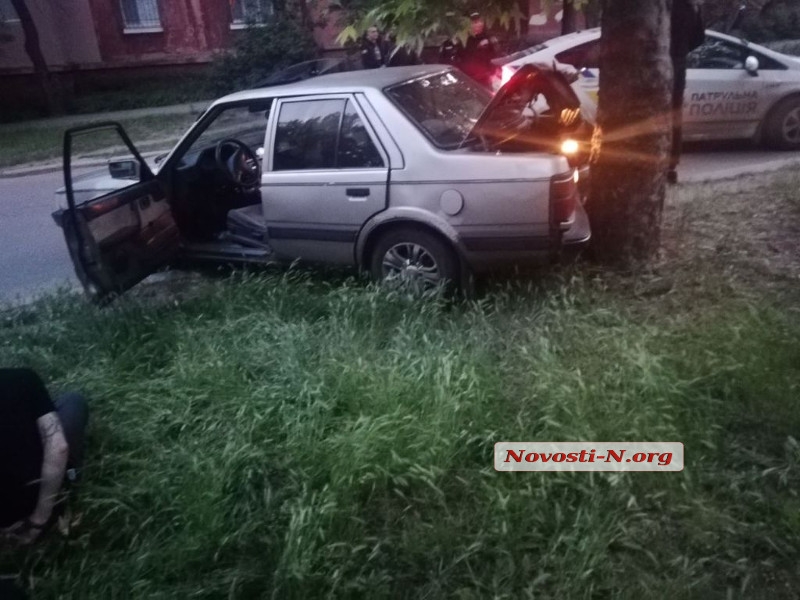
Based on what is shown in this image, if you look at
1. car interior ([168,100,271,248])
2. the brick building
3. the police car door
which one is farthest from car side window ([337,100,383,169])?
the brick building

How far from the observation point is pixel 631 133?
501 cm

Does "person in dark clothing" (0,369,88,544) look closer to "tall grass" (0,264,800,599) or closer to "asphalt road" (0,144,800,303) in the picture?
"tall grass" (0,264,800,599)

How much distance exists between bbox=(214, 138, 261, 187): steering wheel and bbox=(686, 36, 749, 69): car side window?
16.6ft

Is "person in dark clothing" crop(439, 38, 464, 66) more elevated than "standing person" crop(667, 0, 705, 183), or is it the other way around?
"standing person" crop(667, 0, 705, 183)

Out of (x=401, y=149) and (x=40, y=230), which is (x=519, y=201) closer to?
(x=401, y=149)

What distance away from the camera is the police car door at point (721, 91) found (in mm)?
8438

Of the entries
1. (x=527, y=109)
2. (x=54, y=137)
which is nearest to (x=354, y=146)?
(x=527, y=109)

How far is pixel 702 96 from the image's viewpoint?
851cm

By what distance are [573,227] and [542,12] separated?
56.1 inches

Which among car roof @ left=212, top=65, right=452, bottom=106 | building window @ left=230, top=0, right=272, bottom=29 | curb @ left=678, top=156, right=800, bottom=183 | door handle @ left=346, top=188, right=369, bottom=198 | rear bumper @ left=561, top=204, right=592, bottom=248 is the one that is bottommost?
curb @ left=678, top=156, right=800, bottom=183

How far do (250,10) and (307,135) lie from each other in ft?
52.3

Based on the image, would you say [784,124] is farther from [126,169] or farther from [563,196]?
[126,169]

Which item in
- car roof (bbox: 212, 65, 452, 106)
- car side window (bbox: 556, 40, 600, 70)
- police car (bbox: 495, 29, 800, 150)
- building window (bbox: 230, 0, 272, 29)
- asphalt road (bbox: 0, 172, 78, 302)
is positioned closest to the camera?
car roof (bbox: 212, 65, 452, 106)

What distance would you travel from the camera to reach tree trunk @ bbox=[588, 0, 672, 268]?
4.85m
